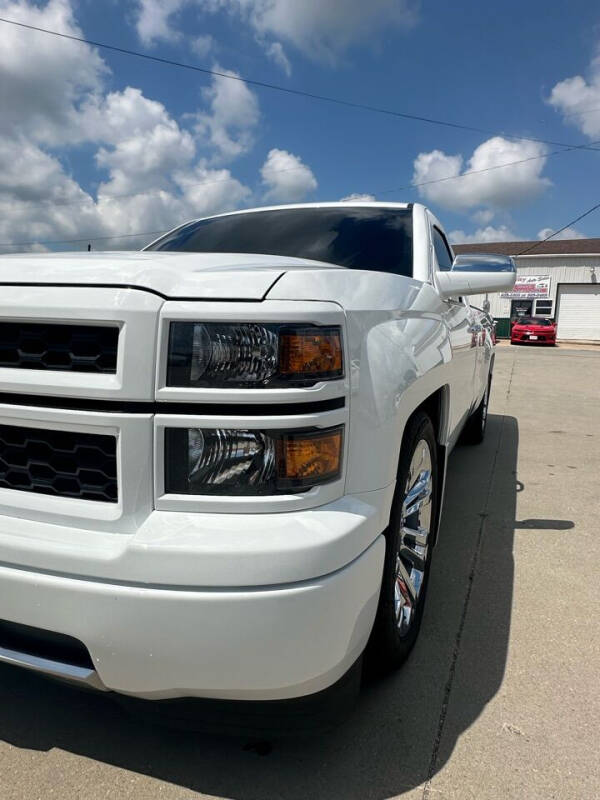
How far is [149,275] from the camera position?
1.30m

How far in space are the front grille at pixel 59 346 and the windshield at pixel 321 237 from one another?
1.50 m

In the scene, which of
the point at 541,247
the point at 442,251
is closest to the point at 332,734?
the point at 442,251

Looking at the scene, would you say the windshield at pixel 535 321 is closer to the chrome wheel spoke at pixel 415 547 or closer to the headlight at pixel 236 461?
the chrome wheel spoke at pixel 415 547

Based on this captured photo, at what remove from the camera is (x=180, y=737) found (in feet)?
5.54

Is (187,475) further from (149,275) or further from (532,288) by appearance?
(532,288)

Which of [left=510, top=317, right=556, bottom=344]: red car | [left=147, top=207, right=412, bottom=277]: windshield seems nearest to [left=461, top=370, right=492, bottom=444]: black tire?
[left=147, top=207, right=412, bottom=277]: windshield

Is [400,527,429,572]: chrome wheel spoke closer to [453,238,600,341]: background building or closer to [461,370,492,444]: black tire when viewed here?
[461,370,492,444]: black tire

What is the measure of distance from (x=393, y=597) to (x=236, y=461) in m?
0.77

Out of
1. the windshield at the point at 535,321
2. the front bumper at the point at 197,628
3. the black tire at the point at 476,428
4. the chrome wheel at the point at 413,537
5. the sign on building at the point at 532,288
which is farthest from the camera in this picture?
the sign on building at the point at 532,288

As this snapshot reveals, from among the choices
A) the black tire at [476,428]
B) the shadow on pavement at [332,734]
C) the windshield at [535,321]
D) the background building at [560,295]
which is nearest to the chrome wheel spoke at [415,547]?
the shadow on pavement at [332,734]

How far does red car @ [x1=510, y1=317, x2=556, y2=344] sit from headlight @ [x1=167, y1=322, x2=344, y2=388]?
1056 inches

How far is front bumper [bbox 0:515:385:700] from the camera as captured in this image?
1.22 m

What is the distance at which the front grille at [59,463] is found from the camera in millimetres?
1325

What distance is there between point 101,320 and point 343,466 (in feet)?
2.15
